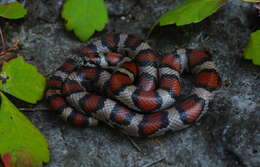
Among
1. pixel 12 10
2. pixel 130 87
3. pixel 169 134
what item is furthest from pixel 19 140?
pixel 12 10

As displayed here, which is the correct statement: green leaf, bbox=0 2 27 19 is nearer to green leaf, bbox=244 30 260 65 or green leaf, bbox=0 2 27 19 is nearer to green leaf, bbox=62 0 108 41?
Answer: green leaf, bbox=62 0 108 41

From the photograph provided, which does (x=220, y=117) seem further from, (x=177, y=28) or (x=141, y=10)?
(x=141, y=10)

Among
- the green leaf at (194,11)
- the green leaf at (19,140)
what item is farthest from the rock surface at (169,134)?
the green leaf at (194,11)

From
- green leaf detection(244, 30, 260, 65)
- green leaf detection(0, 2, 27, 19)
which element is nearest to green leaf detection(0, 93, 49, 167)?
green leaf detection(0, 2, 27, 19)

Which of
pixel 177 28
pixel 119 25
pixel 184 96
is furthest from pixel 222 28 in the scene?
pixel 119 25

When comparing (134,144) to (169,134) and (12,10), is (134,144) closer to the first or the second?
(169,134)
